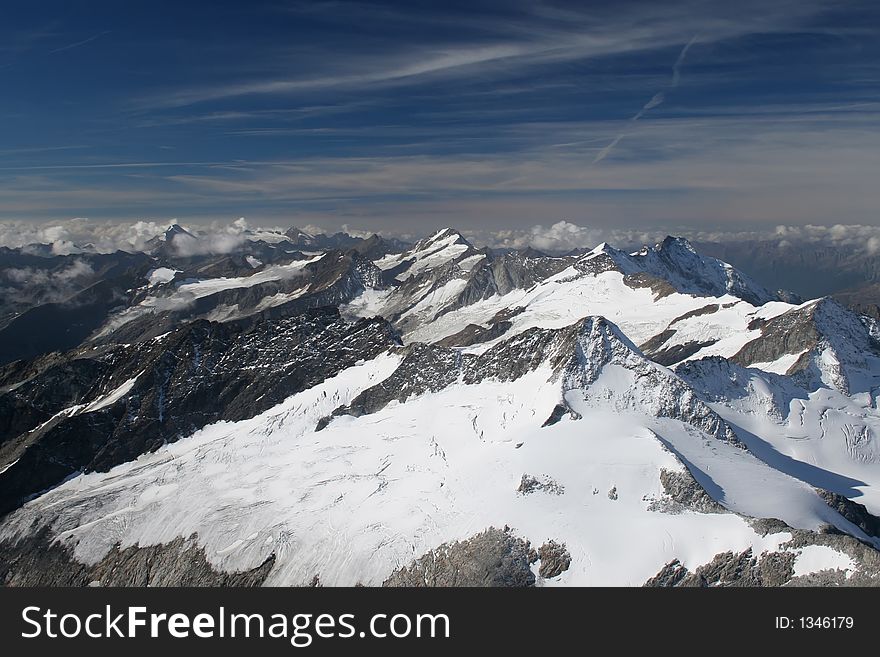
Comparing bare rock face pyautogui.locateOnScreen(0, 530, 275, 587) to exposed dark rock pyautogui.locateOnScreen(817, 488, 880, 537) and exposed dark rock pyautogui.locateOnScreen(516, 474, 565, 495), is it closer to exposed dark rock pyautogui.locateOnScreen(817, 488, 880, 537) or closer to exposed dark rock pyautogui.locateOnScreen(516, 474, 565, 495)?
exposed dark rock pyautogui.locateOnScreen(516, 474, 565, 495)

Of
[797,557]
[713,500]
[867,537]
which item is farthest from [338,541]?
[867,537]

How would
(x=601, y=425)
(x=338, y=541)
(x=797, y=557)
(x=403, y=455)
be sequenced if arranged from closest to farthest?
1. (x=797, y=557)
2. (x=338, y=541)
3. (x=601, y=425)
4. (x=403, y=455)

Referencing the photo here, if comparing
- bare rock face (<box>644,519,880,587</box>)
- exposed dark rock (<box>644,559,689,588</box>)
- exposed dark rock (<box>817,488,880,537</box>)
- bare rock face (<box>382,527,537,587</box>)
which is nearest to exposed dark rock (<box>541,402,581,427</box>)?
bare rock face (<box>382,527,537,587</box>)

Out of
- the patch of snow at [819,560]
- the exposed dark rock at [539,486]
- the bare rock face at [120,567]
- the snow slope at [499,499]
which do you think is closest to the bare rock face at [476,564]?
the snow slope at [499,499]

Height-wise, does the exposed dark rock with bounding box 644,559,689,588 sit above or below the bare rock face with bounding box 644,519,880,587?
below

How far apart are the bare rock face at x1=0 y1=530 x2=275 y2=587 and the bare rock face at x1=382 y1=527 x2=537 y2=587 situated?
43043 mm

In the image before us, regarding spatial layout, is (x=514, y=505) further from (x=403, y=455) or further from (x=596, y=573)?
(x=403, y=455)

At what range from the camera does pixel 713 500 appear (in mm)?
132250

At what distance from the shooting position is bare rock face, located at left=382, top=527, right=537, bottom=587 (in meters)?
126

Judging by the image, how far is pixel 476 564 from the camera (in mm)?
130750

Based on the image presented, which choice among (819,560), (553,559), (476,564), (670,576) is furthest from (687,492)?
(476,564)

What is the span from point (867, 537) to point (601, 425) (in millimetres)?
63448

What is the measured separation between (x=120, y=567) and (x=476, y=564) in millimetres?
103902
